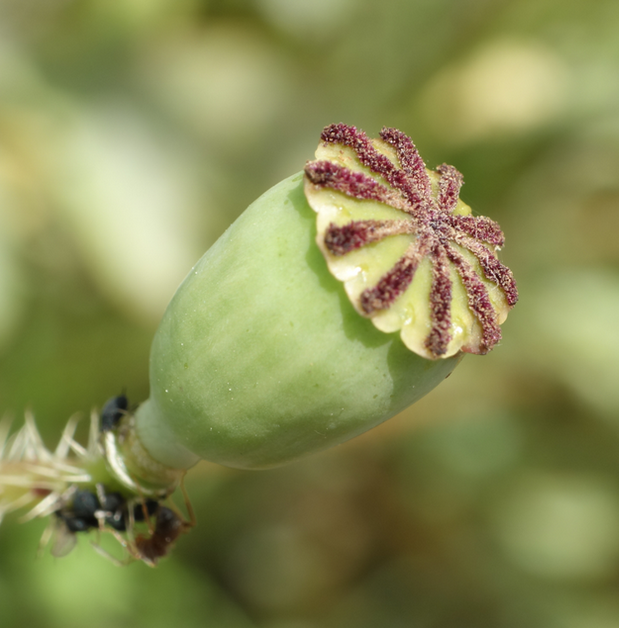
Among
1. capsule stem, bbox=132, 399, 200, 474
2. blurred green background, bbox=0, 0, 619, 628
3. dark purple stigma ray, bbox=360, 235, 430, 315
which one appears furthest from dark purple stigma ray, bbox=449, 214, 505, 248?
blurred green background, bbox=0, 0, 619, 628

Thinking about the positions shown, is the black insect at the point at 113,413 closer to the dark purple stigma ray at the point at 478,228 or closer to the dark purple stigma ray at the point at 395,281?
the dark purple stigma ray at the point at 395,281

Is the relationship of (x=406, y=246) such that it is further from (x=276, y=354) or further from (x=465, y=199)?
(x=465, y=199)

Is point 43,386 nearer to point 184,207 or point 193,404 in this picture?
point 184,207

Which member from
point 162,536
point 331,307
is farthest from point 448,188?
point 162,536

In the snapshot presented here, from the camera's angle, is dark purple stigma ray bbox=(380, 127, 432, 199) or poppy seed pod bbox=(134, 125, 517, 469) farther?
dark purple stigma ray bbox=(380, 127, 432, 199)

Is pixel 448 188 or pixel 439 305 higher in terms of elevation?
pixel 448 188

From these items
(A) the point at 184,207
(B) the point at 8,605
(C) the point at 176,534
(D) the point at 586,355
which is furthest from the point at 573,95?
(B) the point at 8,605

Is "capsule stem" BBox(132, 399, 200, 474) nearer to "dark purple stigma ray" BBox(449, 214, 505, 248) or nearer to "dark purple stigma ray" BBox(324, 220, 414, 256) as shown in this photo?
"dark purple stigma ray" BBox(324, 220, 414, 256)
